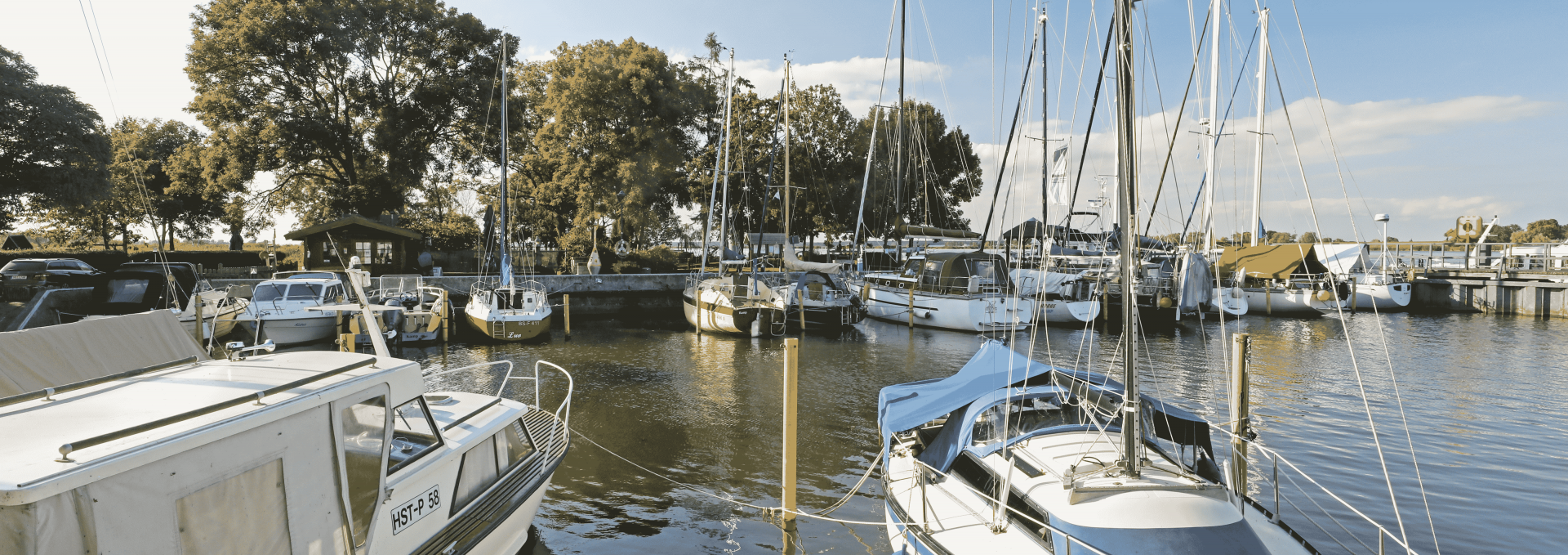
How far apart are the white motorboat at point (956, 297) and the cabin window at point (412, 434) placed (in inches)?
744

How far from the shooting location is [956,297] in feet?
80.8

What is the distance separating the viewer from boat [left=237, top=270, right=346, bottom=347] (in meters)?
19.1

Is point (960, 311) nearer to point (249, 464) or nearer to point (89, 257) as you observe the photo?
point (249, 464)

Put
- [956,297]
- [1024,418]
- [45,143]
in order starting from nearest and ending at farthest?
[1024,418] < [45,143] < [956,297]

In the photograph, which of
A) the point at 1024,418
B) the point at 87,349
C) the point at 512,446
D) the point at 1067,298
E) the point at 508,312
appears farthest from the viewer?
the point at 1067,298

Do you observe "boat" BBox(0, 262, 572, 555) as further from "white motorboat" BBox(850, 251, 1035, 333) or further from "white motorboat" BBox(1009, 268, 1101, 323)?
"white motorboat" BBox(1009, 268, 1101, 323)

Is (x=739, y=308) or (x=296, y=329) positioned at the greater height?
(x=739, y=308)

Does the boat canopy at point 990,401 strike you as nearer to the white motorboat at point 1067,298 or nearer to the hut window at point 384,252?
the white motorboat at point 1067,298

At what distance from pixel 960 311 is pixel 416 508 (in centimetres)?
2126

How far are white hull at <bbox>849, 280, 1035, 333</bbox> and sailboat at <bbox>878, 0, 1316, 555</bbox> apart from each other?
53.0 feet

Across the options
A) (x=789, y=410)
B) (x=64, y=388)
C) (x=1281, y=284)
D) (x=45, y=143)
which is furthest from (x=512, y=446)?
(x=1281, y=284)

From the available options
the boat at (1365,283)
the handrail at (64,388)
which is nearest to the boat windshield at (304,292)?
the handrail at (64,388)

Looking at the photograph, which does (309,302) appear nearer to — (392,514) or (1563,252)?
(392,514)

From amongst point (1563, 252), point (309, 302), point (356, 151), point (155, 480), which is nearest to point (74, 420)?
point (155, 480)
